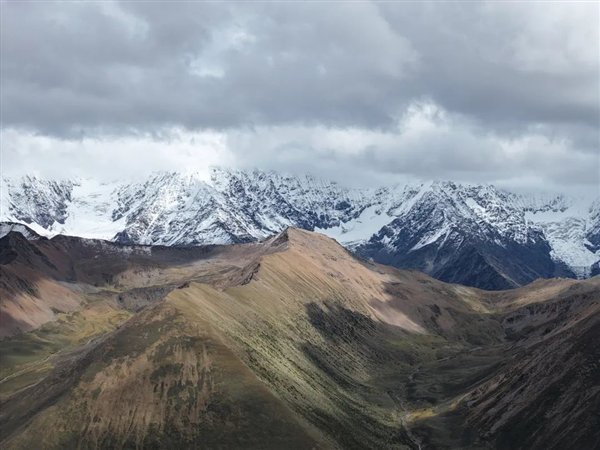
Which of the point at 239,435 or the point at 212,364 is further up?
the point at 212,364

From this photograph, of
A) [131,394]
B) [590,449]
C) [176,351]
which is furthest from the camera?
[176,351]

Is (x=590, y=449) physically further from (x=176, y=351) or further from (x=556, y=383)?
(x=176, y=351)

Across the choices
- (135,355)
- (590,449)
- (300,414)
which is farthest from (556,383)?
(135,355)

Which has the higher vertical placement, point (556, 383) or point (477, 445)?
point (556, 383)

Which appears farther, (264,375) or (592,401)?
(264,375)

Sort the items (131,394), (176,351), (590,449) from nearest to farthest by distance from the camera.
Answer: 1. (590,449)
2. (131,394)
3. (176,351)

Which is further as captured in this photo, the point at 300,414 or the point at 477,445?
the point at 477,445

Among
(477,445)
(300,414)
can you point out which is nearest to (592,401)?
(477,445)

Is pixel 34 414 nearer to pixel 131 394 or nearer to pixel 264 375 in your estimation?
pixel 131 394
